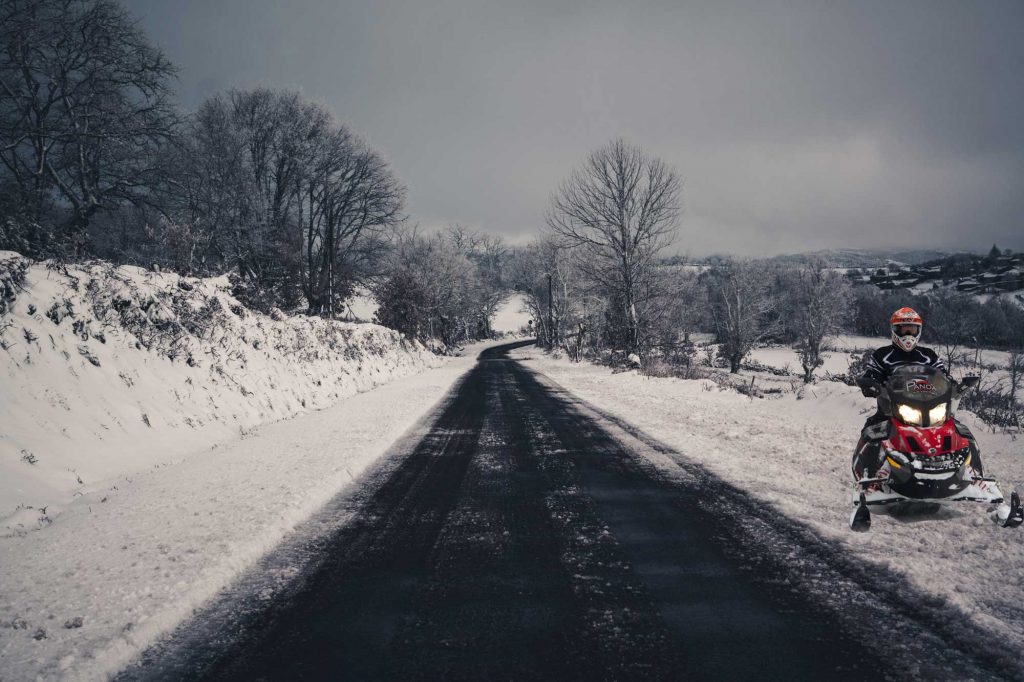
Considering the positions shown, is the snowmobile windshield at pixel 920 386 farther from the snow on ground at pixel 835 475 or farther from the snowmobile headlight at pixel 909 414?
the snow on ground at pixel 835 475

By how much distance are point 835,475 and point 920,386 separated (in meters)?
2.51

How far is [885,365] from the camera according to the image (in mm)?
3729

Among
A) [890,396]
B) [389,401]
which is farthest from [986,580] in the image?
[389,401]

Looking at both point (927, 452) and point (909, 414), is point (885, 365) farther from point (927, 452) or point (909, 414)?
point (927, 452)

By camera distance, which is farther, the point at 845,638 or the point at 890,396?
the point at 890,396

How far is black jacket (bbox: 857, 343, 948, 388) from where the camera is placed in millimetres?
3658

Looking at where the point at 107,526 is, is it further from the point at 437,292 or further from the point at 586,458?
the point at 437,292

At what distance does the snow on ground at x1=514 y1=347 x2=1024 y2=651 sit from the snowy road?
29cm

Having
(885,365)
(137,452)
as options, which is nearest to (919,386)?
(885,365)

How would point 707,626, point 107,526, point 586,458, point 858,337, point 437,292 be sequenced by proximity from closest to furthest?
point 707,626, point 107,526, point 586,458, point 437,292, point 858,337

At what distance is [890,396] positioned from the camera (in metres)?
3.49

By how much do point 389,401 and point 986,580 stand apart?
11013 mm

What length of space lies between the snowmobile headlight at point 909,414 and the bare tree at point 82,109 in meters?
14.5

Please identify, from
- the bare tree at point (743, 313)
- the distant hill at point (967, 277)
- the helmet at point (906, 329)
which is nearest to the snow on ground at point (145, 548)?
the helmet at point (906, 329)
